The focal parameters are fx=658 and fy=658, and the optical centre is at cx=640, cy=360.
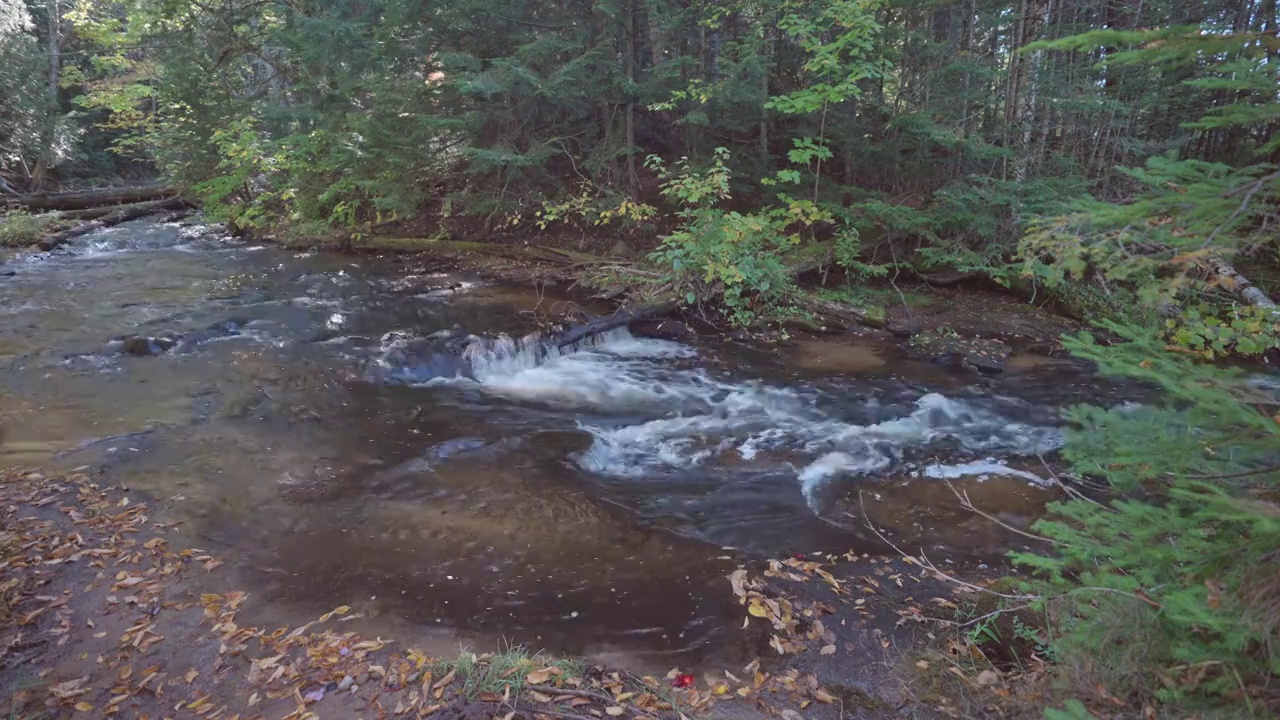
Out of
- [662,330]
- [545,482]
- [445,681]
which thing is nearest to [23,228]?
[662,330]

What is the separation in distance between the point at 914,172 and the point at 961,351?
386 cm

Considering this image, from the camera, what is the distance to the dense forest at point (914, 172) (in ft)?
7.79

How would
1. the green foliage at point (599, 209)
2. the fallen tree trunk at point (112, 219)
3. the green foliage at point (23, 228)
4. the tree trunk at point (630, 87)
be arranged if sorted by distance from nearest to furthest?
the tree trunk at point (630, 87) → the green foliage at point (599, 209) → the green foliage at point (23, 228) → the fallen tree trunk at point (112, 219)

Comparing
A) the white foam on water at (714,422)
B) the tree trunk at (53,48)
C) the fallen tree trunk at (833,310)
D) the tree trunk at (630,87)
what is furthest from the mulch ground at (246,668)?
the tree trunk at (53,48)

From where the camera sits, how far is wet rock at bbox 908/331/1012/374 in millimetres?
9734

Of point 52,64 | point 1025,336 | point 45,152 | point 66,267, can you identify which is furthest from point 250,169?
point 1025,336

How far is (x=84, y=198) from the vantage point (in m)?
21.1

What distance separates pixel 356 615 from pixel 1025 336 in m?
10.4

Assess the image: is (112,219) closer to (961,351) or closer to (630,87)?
(630,87)

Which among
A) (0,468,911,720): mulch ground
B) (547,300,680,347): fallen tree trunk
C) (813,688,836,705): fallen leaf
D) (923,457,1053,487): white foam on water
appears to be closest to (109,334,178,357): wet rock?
(0,468,911,720): mulch ground

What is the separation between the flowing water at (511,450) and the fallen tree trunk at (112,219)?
570 centimetres

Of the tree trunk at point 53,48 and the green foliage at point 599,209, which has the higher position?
the tree trunk at point 53,48

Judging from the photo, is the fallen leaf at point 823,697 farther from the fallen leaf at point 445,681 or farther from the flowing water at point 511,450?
the fallen leaf at point 445,681

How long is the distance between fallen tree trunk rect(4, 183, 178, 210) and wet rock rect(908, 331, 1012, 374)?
80.8 feet
